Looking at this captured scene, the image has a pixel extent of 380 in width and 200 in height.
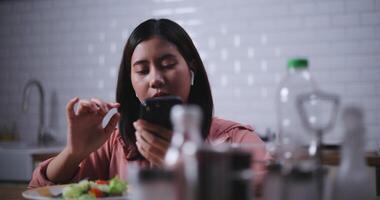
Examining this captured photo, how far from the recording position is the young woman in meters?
1.30

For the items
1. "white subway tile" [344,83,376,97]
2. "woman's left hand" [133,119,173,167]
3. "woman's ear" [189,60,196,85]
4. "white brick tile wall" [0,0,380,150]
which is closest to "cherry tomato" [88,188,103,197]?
"woman's left hand" [133,119,173,167]

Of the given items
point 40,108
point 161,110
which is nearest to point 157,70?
point 161,110

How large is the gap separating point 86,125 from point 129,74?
16.7 inches

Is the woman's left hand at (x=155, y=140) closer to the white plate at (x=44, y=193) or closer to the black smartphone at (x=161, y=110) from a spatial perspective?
the black smartphone at (x=161, y=110)

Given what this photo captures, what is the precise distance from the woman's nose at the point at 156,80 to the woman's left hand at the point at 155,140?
1.11ft

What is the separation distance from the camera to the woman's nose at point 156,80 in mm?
1385

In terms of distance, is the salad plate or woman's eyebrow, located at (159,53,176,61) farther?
woman's eyebrow, located at (159,53,176,61)

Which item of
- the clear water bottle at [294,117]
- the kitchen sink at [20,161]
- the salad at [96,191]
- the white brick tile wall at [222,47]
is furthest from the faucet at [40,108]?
the clear water bottle at [294,117]

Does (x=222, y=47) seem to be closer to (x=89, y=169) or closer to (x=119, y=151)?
(x=119, y=151)

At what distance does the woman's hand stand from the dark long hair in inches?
10.8

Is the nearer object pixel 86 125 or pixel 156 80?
pixel 86 125

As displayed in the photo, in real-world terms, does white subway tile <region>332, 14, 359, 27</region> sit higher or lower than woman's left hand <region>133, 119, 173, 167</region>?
higher

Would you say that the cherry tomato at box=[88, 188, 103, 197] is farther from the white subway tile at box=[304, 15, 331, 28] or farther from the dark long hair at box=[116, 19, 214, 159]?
the white subway tile at box=[304, 15, 331, 28]

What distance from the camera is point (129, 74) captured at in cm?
164
